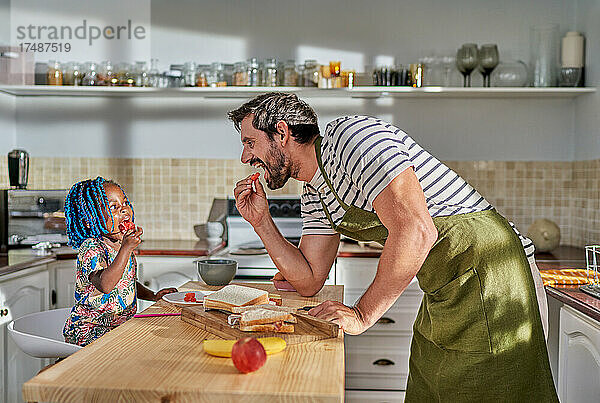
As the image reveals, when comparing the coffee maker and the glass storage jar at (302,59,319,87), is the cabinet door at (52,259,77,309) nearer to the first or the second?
the coffee maker

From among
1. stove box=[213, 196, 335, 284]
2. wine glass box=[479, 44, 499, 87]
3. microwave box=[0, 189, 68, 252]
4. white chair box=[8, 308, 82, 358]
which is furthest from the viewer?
wine glass box=[479, 44, 499, 87]

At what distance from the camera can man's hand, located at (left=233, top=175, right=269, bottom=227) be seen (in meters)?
1.84

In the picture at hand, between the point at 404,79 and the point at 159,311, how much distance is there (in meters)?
2.20

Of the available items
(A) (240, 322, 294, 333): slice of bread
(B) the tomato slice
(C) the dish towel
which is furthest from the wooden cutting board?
(C) the dish towel

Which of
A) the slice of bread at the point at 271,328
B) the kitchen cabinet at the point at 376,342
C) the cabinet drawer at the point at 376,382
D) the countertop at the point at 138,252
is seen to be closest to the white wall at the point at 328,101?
the countertop at the point at 138,252

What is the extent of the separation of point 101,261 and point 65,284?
109 centimetres

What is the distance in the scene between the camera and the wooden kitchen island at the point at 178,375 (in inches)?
40.2

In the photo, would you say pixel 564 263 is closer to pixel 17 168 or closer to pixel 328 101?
pixel 328 101

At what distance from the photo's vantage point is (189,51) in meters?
3.71

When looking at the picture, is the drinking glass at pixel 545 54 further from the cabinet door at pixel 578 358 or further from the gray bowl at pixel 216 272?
the gray bowl at pixel 216 272

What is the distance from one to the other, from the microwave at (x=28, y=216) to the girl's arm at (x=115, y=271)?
1286 millimetres

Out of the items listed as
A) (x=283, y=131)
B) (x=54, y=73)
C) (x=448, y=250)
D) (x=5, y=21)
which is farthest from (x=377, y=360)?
(x=5, y=21)

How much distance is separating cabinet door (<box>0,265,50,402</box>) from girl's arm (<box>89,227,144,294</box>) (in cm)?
84

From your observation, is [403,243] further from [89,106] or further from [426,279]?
[89,106]
